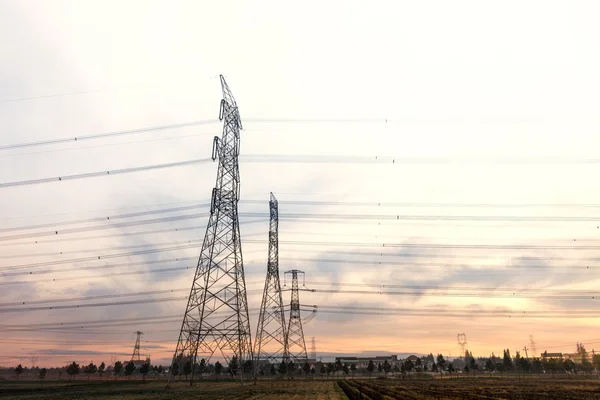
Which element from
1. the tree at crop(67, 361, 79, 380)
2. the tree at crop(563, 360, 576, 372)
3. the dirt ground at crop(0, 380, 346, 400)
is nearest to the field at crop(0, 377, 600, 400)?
the dirt ground at crop(0, 380, 346, 400)

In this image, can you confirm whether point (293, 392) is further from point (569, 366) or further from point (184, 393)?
point (569, 366)

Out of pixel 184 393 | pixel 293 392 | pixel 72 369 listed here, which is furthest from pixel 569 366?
pixel 72 369

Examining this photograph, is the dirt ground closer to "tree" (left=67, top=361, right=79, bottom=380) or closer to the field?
the field

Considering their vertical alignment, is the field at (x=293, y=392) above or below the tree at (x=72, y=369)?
above

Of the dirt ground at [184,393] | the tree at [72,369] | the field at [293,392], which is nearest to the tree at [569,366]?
the field at [293,392]

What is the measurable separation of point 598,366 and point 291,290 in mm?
180679

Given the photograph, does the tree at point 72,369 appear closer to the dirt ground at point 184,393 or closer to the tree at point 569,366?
the dirt ground at point 184,393

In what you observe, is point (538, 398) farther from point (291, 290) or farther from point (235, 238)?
point (291, 290)

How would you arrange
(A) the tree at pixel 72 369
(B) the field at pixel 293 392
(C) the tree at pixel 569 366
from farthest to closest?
1. (C) the tree at pixel 569 366
2. (A) the tree at pixel 72 369
3. (B) the field at pixel 293 392

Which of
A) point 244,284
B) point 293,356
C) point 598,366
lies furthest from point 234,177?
point 598,366

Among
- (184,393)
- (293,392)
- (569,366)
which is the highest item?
(184,393)

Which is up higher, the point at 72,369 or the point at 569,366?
the point at 72,369

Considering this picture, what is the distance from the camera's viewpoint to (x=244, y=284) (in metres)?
55.3

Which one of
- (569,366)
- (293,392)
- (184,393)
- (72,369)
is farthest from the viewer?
(569,366)
